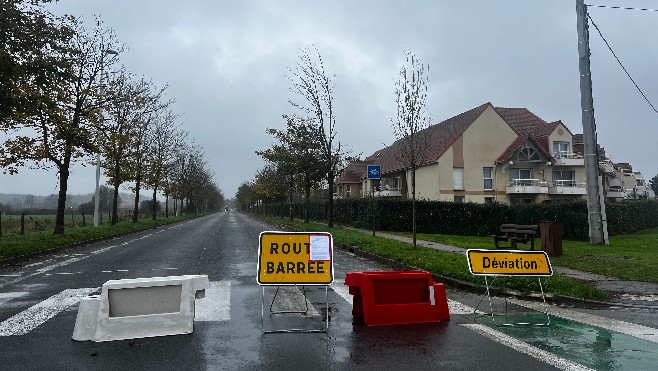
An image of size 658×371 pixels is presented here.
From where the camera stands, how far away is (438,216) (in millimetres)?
30875

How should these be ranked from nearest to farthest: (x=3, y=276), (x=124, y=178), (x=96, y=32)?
(x=3, y=276)
(x=96, y=32)
(x=124, y=178)

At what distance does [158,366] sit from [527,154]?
47.0 m

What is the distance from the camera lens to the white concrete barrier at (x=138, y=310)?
6.34m

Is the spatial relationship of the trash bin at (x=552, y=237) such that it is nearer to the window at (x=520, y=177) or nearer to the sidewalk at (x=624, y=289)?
the sidewalk at (x=624, y=289)

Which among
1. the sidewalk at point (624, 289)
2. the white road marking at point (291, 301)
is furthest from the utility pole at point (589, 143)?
the white road marking at point (291, 301)

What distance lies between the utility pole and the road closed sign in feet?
46.8

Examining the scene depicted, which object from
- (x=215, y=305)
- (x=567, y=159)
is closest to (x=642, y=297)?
(x=215, y=305)

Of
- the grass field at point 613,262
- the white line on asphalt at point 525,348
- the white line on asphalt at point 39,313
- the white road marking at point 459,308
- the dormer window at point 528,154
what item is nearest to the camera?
the white line on asphalt at point 525,348

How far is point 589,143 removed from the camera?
61.4ft

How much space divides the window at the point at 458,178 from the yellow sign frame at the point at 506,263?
3816cm

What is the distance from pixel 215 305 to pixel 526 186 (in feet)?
141

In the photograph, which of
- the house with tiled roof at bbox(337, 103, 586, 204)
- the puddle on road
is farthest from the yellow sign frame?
the house with tiled roof at bbox(337, 103, 586, 204)

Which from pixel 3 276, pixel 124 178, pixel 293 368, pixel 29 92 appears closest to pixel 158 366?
pixel 293 368

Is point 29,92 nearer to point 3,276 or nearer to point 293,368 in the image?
point 3,276
